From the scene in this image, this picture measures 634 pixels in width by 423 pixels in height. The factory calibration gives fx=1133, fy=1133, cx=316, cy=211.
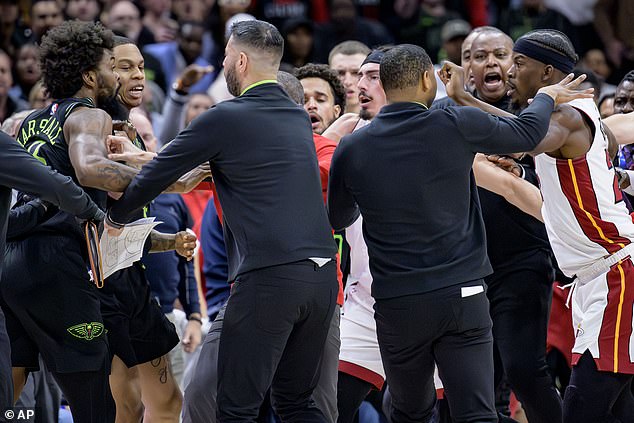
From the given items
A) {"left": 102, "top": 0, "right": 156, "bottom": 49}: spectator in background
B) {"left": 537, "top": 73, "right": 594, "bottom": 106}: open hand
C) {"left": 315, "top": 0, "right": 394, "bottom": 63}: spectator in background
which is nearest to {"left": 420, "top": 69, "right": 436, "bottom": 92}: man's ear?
{"left": 537, "top": 73, "right": 594, "bottom": 106}: open hand

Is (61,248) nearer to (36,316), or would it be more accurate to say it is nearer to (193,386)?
(36,316)

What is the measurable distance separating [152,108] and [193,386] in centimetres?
553

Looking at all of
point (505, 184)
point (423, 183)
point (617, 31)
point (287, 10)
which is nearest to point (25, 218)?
Answer: point (423, 183)

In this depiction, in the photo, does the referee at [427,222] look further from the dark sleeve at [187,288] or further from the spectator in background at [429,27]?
the spectator in background at [429,27]

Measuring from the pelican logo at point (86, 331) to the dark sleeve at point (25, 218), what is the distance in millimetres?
512

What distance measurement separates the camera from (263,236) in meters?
4.77

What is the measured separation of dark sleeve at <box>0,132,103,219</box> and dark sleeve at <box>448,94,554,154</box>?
Result: 5.51 feet

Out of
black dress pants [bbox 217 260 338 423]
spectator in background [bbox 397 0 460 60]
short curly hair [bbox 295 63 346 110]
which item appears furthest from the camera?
spectator in background [bbox 397 0 460 60]

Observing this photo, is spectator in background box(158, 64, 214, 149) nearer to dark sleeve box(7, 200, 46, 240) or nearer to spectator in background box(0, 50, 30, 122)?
spectator in background box(0, 50, 30, 122)

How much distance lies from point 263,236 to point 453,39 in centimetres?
641

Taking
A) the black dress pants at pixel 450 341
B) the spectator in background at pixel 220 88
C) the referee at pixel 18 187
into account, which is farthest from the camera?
the spectator in background at pixel 220 88

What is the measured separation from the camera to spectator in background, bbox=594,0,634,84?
11.6 metres

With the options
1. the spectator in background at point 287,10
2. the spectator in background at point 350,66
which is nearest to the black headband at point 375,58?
the spectator in background at point 350,66

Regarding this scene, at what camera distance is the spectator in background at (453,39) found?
10586 millimetres
